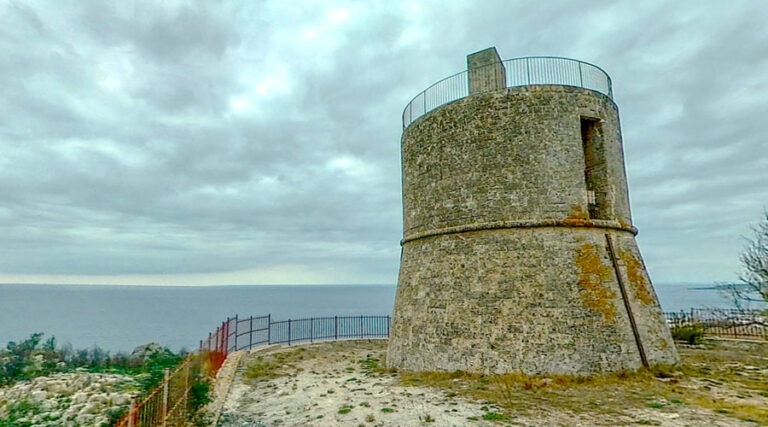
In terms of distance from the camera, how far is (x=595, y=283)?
36.4 ft

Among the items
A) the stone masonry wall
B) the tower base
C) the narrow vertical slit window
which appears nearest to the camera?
the tower base

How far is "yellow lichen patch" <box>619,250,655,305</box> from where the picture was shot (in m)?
11.7

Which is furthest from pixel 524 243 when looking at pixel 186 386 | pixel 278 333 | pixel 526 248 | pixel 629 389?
pixel 278 333

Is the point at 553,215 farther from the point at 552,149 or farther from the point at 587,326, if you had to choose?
the point at 587,326

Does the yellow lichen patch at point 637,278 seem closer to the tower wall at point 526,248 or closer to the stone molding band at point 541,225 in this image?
the tower wall at point 526,248

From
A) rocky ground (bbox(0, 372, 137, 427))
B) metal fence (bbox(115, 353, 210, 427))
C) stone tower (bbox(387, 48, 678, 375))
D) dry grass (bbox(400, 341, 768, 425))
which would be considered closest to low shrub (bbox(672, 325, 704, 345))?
dry grass (bbox(400, 341, 768, 425))

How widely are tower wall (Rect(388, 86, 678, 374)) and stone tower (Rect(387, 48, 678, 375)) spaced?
3 cm

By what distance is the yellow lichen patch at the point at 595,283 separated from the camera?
10859mm

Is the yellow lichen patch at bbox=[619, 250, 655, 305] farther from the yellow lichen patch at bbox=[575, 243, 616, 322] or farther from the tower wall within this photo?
the yellow lichen patch at bbox=[575, 243, 616, 322]

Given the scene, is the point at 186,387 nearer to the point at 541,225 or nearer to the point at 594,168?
the point at 541,225

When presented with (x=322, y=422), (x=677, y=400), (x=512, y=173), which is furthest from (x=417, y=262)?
(x=677, y=400)

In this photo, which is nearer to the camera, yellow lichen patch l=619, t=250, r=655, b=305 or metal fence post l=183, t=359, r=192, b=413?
metal fence post l=183, t=359, r=192, b=413

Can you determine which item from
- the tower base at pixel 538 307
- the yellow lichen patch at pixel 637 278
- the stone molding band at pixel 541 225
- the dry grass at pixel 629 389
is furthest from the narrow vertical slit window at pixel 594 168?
the dry grass at pixel 629 389

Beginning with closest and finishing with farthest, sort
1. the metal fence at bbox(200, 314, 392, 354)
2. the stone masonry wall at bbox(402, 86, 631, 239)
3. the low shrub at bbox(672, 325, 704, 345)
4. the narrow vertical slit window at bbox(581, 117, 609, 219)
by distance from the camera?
the stone masonry wall at bbox(402, 86, 631, 239) < the narrow vertical slit window at bbox(581, 117, 609, 219) < the metal fence at bbox(200, 314, 392, 354) < the low shrub at bbox(672, 325, 704, 345)
